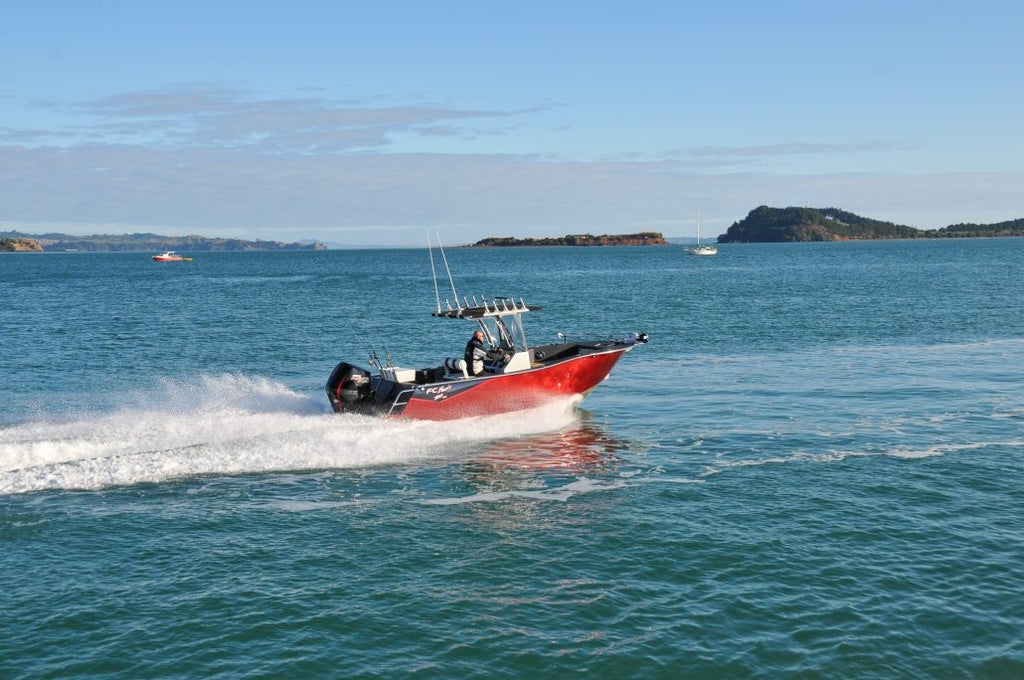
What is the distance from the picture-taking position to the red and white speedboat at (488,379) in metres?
20.2

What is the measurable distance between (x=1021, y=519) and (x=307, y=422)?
Result: 14302 millimetres

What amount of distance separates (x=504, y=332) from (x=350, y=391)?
4267 mm

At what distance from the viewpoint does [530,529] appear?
46.0 feet

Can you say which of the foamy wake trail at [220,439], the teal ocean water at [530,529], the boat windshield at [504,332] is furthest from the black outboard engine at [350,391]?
the boat windshield at [504,332]

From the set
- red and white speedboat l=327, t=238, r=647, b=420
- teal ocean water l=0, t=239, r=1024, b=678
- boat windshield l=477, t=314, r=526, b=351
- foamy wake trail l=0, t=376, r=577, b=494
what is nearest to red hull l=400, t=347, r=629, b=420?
red and white speedboat l=327, t=238, r=647, b=420

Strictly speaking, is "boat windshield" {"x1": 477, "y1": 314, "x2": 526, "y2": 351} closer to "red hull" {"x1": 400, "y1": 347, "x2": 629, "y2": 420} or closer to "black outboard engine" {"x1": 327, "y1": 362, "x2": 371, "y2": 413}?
"red hull" {"x1": 400, "y1": 347, "x2": 629, "y2": 420}

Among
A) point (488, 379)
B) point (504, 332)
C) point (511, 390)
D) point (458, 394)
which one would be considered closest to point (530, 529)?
point (458, 394)

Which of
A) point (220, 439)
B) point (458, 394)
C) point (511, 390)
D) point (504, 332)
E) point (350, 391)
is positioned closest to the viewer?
point (220, 439)

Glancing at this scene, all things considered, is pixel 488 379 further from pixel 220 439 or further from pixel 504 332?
pixel 220 439

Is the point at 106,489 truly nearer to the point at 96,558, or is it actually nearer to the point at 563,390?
the point at 96,558

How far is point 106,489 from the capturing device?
15.7m

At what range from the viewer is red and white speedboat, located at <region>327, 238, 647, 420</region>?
66.4 feet

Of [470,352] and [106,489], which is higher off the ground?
[470,352]

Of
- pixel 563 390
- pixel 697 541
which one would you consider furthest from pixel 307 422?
pixel 697 541
